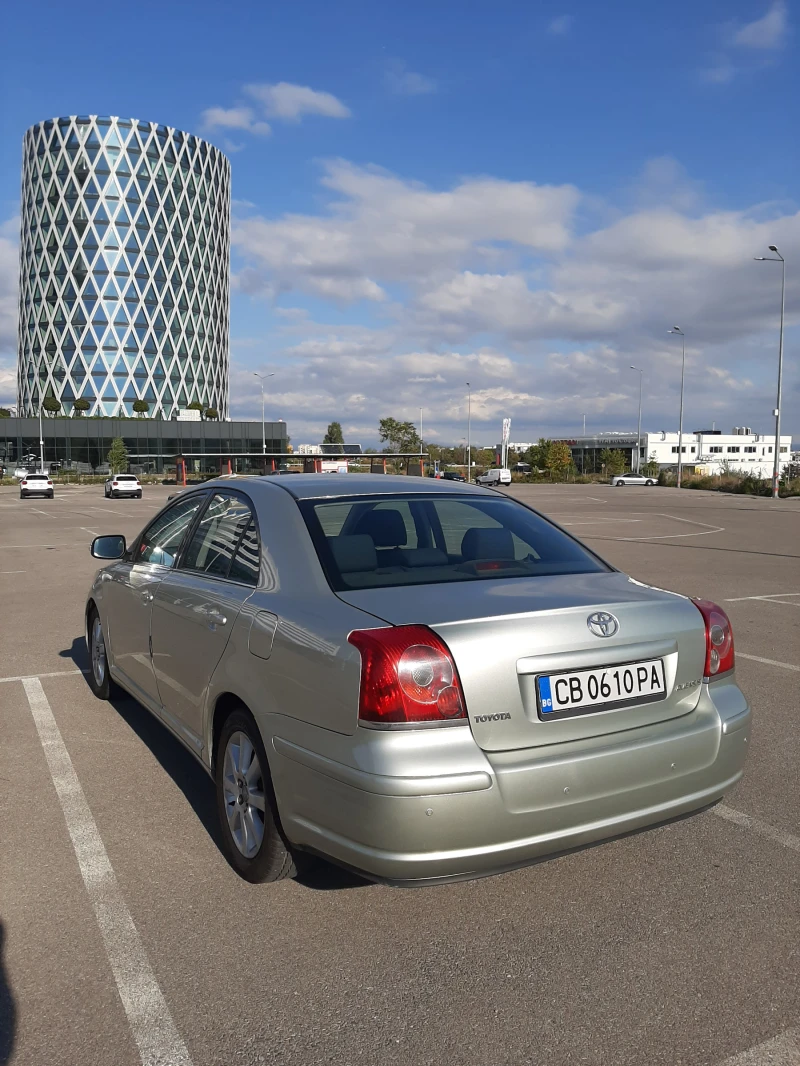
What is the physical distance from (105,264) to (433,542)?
12489 centimetres

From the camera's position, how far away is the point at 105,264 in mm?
116812

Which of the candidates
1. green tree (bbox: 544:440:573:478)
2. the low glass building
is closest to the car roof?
green tree (bbox: 544:440:573:478)

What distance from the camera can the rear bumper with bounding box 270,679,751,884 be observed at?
2609 millimetres

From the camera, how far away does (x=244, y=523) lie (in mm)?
3803

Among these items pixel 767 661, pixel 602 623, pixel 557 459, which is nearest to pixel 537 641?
pixel 602 623

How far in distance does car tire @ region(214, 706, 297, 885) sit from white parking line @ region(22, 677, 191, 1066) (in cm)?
45

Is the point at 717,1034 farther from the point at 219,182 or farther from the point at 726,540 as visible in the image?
the point at 219,182

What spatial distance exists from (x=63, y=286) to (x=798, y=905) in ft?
419

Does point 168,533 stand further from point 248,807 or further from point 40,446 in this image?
point 40,446

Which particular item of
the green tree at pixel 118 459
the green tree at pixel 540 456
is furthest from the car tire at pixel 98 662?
the green tree at pixel 540 456

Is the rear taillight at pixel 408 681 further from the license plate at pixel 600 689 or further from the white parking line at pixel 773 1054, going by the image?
the white parking line at pixel 773 1054

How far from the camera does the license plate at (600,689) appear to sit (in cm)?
282

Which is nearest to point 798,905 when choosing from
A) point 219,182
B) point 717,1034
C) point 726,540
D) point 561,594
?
point 717,1034

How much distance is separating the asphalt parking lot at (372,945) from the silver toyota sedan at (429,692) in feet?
1.01
